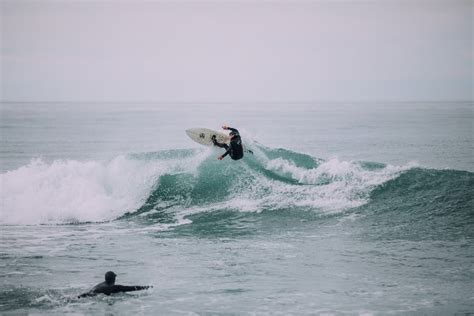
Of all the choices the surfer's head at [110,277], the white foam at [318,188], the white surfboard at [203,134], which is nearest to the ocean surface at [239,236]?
the white foam at [318,188]

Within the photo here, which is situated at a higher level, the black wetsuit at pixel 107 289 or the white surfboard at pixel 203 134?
the white surfboard at pixel 203 134

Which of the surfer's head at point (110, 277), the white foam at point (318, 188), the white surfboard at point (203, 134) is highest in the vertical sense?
the white surfboard at point (203, 134)

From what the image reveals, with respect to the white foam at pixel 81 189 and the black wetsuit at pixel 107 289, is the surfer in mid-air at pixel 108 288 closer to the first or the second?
the black wetsuit at pixel 107 289

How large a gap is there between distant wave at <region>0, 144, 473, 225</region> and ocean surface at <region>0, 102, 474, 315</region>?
7cm

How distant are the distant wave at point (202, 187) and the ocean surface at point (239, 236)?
67 millimetres

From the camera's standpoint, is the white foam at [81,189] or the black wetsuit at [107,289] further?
the white foam at [81,189]

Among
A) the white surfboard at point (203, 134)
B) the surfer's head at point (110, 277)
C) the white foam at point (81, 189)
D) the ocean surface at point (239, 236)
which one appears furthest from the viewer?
the white surfboard at point (203, 134)

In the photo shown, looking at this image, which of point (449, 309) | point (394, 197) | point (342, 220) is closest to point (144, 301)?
point (449, 309)

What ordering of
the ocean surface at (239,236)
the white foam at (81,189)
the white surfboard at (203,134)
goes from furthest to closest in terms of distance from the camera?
the white surfboard at (203,134) → the white foam at (81,189) → the ocean surface at (239,236)

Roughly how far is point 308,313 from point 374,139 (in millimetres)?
36995

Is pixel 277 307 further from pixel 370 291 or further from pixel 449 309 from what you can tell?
pixel 449 309

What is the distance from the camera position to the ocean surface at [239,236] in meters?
11.0

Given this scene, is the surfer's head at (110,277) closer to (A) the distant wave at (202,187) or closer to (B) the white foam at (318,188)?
(A) the distant wave at (202,187)

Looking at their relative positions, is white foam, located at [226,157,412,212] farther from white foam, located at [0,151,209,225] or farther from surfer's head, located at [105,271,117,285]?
surfer's head, located at [105,271,117,285]
